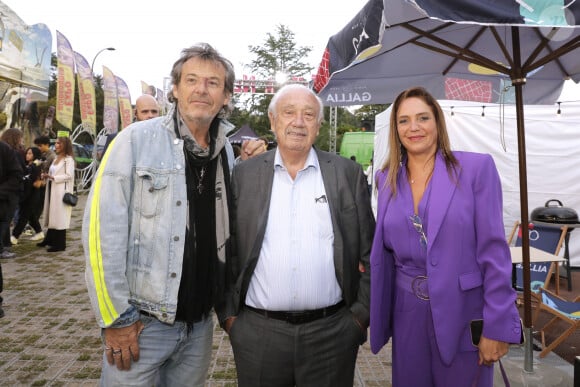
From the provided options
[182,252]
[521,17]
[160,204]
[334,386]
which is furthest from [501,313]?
[160,204]

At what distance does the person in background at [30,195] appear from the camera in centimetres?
815

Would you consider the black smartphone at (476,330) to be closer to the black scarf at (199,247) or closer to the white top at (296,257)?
the white top at (296,257)

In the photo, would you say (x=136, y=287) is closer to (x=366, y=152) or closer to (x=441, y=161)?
(x=441, y=161)

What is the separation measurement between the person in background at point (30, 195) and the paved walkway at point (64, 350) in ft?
8.60

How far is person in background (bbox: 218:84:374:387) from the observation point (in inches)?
83.3

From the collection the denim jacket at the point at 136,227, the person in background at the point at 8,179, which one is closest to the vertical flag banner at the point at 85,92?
the person in background at the point at 8,179

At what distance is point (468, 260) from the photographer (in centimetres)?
202

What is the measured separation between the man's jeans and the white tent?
678 cm

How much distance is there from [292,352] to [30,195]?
26.3 feet

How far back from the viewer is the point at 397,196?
219 centimetres

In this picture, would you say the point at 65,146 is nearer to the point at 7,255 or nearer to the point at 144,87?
the point at 7,255

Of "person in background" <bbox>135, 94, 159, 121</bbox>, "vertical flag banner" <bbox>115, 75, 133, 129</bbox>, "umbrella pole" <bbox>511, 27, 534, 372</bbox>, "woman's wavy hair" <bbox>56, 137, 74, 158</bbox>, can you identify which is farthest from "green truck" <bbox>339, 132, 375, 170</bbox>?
"umbrella pole" <bbox>511, 27, 534, 372</bbox>

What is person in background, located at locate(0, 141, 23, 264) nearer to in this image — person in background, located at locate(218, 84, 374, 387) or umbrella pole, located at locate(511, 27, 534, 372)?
person in background, located at locate(218, 84, 374, 387)

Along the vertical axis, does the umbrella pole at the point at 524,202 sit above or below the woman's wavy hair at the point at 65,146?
below
